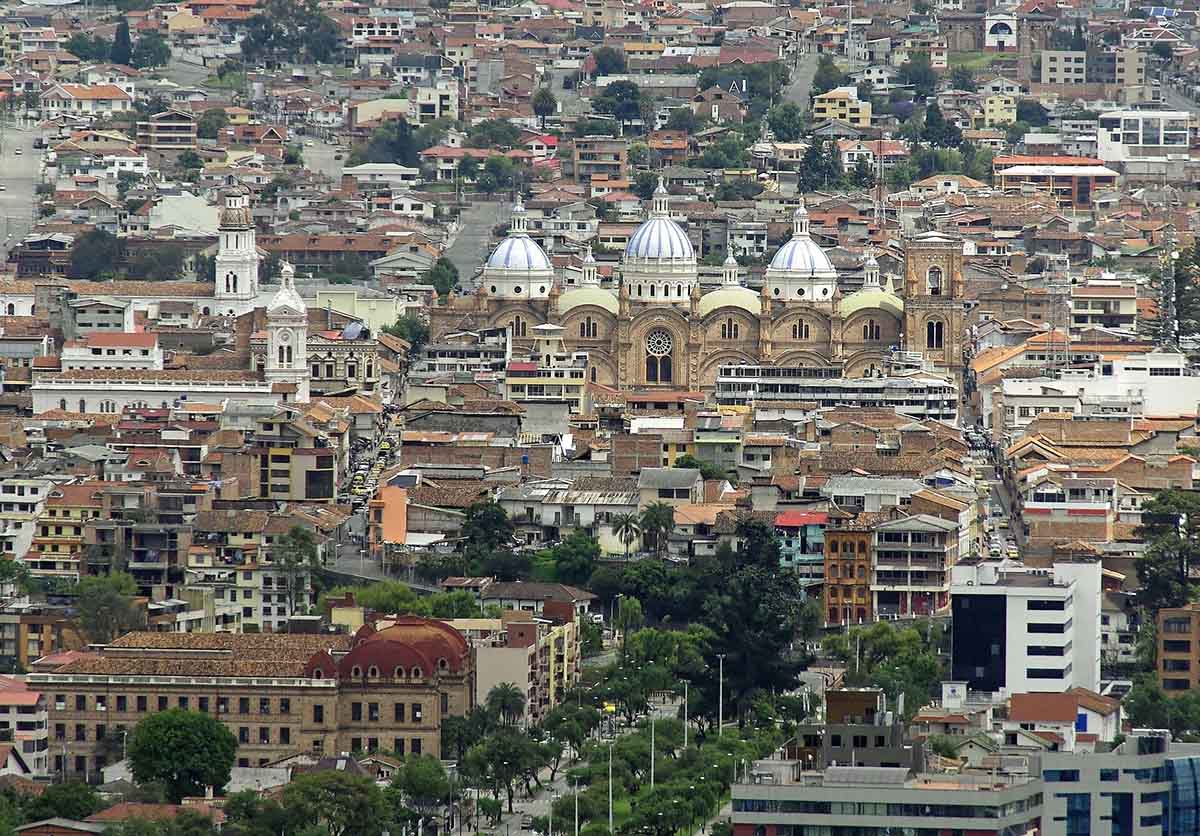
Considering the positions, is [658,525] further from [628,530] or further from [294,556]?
[294,556]

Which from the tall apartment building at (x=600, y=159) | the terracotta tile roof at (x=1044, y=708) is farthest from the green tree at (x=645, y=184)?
the terracotta tile roof at (x=1044, y=708)

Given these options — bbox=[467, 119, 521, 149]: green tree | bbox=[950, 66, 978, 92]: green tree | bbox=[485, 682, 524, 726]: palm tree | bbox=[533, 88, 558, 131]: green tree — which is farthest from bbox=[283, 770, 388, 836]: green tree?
bbox=[950, 66, 978, 92]: green tree

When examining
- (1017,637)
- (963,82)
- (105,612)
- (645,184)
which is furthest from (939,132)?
(1017,637)

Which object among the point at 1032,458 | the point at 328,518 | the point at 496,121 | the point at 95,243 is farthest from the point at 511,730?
the point at 496,121

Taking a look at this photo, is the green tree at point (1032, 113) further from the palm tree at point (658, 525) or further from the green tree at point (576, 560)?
the green tree at point (576, 560)

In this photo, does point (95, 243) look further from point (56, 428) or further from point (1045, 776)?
point (1045, 776)

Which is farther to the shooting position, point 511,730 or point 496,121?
point 496,121

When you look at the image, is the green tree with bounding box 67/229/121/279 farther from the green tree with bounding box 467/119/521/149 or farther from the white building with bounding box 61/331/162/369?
the green tree with bounding box 467/119/521/149
